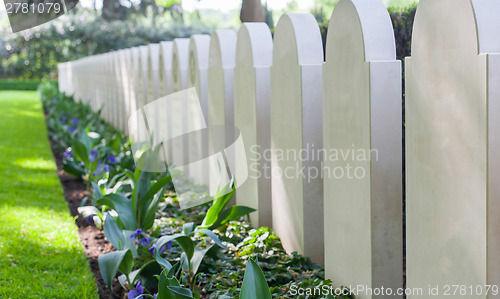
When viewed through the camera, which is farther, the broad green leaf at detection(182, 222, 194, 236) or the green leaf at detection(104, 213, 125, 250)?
the green leaf at detection(104, 213, 125, 250)

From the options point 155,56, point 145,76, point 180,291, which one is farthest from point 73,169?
point 180,291

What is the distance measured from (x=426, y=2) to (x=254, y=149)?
1.66 m

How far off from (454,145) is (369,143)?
1.36 feet

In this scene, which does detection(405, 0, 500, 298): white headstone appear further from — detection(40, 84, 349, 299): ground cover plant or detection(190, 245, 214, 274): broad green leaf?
detection(190, 245, 214, 274): broad green leaf

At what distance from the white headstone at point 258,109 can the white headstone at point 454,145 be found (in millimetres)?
1397

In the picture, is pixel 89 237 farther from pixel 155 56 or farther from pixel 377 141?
pixel 155 56

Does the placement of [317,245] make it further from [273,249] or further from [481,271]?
[481,271]

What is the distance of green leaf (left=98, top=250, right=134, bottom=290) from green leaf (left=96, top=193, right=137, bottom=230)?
501 mm

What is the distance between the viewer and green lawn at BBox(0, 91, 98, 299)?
2.65 meters

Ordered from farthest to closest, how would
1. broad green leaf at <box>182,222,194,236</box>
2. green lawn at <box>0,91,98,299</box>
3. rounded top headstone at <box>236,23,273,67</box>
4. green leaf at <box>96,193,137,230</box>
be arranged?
rounded top headstone at <box>236,23,273,67</box> → green leaf at <box>96,193,137,230</box> → green lawn at <box>0,91,98,299</box> → broad green leaf at <box>182,222,194,236</box>

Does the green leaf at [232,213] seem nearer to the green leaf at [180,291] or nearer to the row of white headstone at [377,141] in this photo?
the row of white headstone at [377,141]

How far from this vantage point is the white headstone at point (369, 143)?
6.59 feet

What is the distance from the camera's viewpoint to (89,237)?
3598 mm

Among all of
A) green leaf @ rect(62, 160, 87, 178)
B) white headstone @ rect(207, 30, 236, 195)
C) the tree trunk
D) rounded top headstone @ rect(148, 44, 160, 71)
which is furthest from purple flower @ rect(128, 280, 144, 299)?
rounded top headstone @ rect(148, 44, 160, 71)
